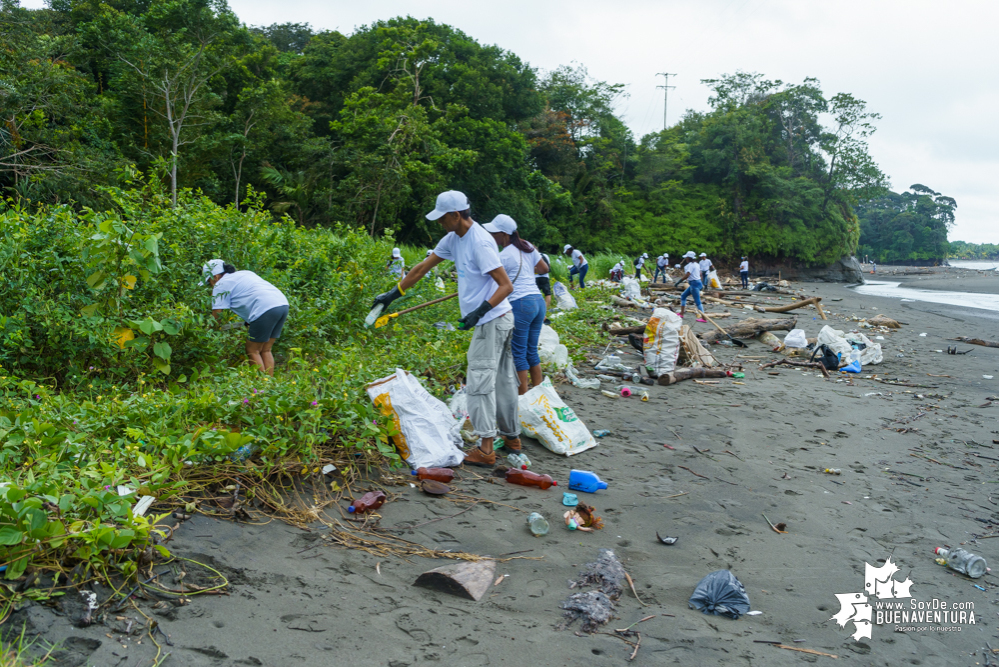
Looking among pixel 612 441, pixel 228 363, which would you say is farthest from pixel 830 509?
pixel 228 363

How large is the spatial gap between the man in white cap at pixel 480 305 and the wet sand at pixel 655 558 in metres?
0.40

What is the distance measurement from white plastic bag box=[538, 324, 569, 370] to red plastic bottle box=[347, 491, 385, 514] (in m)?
3.69

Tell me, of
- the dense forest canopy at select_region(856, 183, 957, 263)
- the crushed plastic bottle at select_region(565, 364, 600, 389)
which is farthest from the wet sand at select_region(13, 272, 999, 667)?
the dense forest canopy at select_region(856, 183, 957, 263)

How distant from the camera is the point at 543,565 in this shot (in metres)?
2.89

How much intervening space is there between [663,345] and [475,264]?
14.1ft

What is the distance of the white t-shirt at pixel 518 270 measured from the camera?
5.01m

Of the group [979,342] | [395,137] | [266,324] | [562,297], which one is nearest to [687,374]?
[562,297]

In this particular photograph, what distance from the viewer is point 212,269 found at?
17.2 ft

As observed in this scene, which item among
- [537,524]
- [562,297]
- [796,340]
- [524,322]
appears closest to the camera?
[537,524]

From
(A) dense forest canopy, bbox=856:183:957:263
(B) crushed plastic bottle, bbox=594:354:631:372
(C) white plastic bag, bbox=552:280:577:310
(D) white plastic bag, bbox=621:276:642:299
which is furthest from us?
(A) dense forest canopy, bbox=856:183:957:263

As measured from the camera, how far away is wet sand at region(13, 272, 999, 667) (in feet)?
7.14

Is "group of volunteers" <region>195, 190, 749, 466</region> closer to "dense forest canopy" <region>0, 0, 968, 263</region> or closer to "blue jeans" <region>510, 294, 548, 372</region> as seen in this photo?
"blue jeans" <region>510, 294, 548, 372</region>

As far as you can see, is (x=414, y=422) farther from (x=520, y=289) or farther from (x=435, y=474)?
(x=520, y=289)

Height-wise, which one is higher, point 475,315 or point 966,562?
point 475,315
